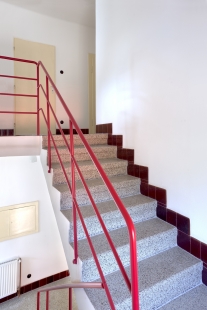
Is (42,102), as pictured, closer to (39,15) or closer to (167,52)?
(39,15)

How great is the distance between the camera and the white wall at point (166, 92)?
5.58 ft

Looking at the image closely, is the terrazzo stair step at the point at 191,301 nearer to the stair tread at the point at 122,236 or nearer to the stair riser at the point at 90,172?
the stair tread at the point at 122,236

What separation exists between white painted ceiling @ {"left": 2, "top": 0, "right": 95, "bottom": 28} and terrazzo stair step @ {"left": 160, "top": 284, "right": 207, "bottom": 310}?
444 centimetres

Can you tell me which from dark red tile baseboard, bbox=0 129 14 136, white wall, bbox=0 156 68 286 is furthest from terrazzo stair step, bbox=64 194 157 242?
dark red tile baseboard, bbox=0 129 14 136

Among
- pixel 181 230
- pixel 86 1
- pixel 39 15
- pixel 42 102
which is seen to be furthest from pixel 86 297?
pixel 39 15

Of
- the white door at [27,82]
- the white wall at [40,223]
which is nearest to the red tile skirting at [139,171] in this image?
the white wall at [40,223]

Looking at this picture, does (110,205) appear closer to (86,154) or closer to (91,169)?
(91,169)

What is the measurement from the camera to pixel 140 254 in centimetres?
170

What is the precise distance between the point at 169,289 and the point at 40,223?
6.97ft

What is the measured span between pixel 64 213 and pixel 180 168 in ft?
3.72

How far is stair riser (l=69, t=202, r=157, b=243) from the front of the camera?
67.4 inches

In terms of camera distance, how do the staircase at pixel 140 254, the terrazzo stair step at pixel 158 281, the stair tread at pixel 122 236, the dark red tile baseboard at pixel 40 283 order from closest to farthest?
the terrazzo stair step at pixel 158 281 → the staircase at pixel 140 254 → the stair tread at pixel 122 236 → the dark red tile baseboard at pixel 40 283

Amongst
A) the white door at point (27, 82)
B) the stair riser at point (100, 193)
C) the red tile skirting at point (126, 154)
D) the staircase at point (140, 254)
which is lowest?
the staircase at point (140, 254)

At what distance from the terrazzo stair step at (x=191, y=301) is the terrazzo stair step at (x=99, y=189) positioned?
3.37ft
